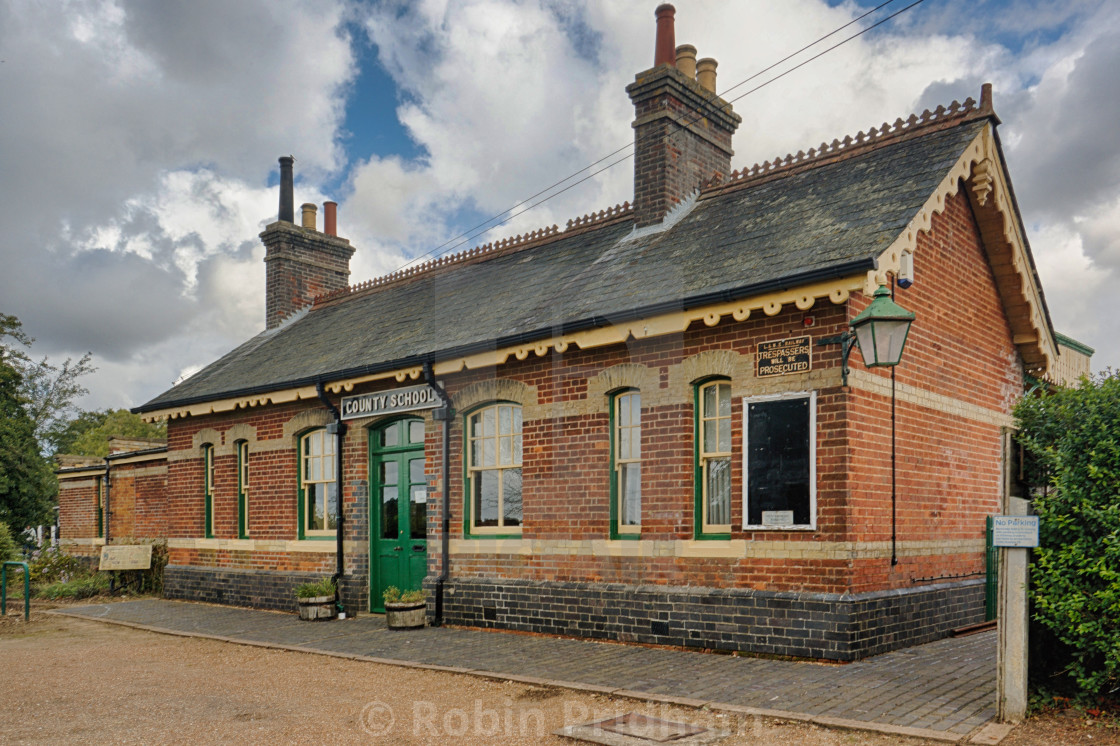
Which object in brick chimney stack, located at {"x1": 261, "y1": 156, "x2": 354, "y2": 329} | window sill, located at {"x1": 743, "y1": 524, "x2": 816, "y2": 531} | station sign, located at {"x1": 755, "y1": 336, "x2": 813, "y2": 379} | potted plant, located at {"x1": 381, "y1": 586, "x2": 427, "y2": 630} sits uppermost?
brick chimney stack, located at {"x1": 261, "y1": 156, "x2": 354, "y2": 329}

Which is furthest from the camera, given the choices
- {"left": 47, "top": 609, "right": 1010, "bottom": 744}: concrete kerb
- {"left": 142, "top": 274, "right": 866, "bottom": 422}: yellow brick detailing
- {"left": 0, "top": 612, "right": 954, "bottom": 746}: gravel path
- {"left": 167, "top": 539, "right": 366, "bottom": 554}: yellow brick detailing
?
{"left": 167, "top": 539, "right": 366, "bottom": 554}: yellow brick detailing

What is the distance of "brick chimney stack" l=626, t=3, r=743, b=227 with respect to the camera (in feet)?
44.7

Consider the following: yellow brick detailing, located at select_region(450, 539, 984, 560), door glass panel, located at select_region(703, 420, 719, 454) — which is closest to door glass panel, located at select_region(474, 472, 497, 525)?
yellow brick detailing, located at select_region(450, 539, 984, 560)

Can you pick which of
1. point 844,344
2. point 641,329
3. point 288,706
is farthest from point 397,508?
point 844,344

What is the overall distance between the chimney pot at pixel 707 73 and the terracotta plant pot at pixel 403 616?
30.4 feet

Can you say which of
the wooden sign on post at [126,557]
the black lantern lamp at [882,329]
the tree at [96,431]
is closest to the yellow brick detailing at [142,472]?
the wooden sign on post at [126,557]

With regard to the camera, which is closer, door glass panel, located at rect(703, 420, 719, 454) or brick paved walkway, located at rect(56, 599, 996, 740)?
brick paved walkway, located at rect(56, 599, 996, 740)

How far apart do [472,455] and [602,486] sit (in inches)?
93.8

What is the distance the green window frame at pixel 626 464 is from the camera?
424 inches

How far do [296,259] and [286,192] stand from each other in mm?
1669

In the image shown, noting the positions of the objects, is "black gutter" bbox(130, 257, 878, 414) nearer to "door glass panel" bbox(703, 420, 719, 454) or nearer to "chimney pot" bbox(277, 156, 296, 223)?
"door glass panel" bbox(703, 420, 719, 454)

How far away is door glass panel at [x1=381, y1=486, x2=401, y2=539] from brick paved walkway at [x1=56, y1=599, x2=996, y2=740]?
1.74 metres

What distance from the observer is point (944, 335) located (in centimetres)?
1109

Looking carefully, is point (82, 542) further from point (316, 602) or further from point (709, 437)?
point (709, 437)
